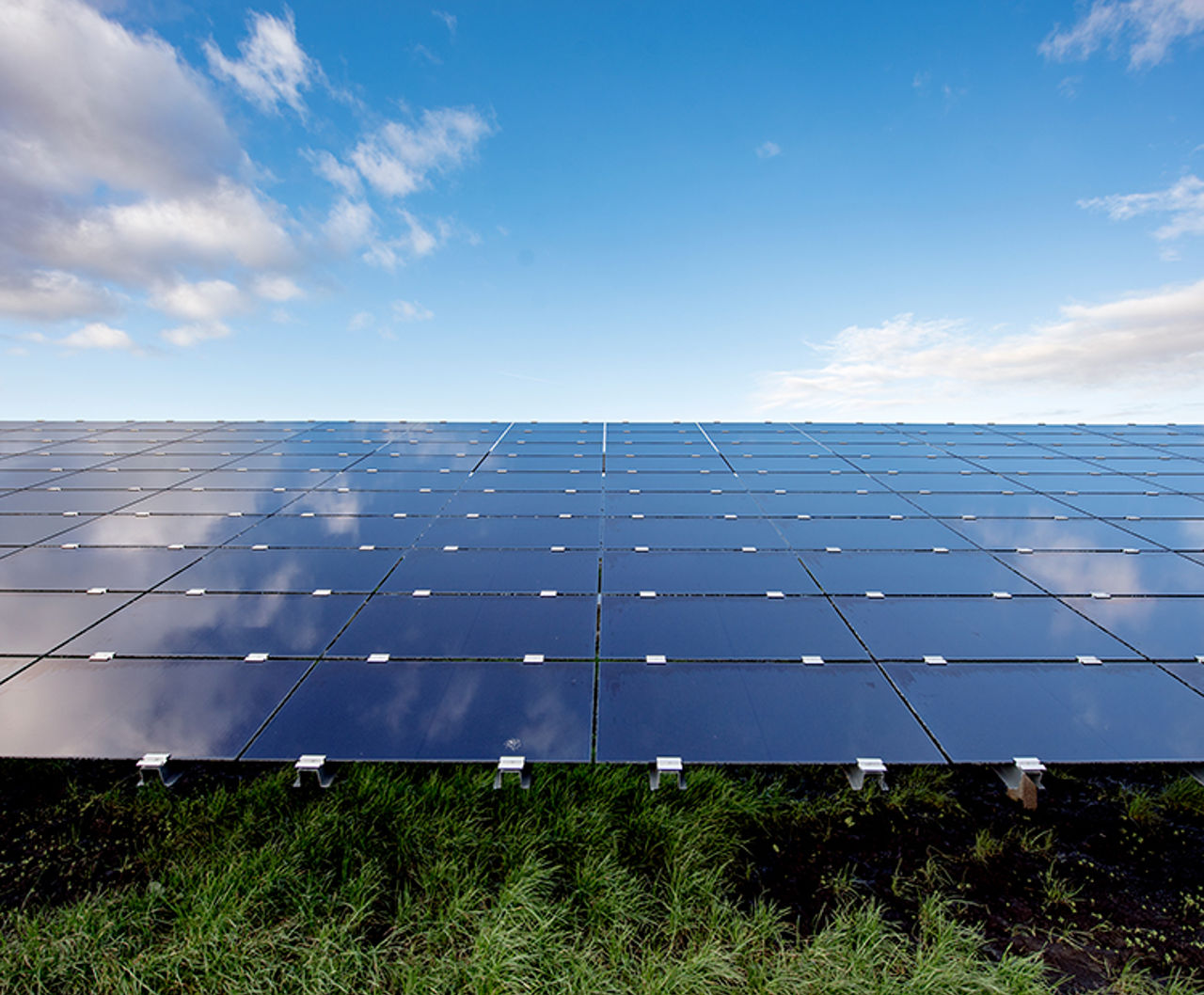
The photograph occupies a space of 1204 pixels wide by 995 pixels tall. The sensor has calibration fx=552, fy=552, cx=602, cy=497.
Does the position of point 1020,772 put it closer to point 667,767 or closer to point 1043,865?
point 1043,865

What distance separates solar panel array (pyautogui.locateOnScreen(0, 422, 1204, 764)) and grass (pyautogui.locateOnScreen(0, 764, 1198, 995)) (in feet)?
4.66

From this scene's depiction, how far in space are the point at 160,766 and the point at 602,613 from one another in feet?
15.8

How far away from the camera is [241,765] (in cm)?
730

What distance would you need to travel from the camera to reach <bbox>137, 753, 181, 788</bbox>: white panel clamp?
503 cm

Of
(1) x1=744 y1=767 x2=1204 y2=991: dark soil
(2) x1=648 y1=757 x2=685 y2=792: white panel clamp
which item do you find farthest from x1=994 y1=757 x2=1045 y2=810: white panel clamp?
(2) x1=648 y1=757 x2=685 y2=792: white panel clamp

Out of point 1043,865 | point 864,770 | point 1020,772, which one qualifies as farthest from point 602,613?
point 1043,865

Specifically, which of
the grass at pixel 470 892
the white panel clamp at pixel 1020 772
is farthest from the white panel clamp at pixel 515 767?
the white panel clamp at pixel 1020 772

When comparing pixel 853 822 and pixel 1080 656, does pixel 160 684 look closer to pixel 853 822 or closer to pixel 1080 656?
pixel 853 822

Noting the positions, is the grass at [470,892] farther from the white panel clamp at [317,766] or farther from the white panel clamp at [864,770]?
the white panel clamp at [864,770]

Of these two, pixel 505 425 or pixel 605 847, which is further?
pixel 505 425

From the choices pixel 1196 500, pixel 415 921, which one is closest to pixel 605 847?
pixel 415 921

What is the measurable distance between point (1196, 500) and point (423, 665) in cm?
1690

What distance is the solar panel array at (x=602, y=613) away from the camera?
5.55 m

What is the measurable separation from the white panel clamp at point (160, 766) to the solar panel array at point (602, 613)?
0.42 ft
